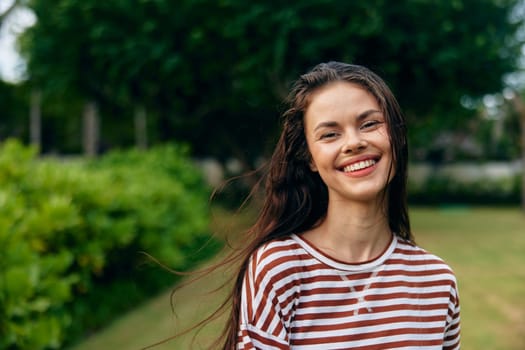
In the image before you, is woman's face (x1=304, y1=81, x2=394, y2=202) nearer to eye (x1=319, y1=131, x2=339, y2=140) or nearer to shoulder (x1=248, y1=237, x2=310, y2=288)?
eye (x1=319, y1=131, x2=339, y2=140)

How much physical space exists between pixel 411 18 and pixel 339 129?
938 centimetres

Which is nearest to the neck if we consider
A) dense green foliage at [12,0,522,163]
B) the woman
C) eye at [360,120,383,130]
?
the woman

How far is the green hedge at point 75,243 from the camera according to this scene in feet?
10.3

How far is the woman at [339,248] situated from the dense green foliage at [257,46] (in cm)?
779

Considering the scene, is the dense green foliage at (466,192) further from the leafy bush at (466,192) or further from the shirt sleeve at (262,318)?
the shirt sleeve at (262,318)

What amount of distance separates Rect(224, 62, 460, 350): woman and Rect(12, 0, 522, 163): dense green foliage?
7.79m

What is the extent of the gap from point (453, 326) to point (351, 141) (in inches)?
23.5

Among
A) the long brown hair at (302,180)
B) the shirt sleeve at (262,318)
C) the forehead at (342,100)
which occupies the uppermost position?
the forehead at (342,100)

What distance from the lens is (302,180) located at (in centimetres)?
173

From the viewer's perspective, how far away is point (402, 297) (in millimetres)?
1533

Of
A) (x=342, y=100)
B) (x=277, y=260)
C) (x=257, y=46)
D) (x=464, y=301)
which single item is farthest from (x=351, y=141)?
(x=257, y=46)

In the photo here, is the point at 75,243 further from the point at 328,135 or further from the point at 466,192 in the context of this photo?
the point at 466,192

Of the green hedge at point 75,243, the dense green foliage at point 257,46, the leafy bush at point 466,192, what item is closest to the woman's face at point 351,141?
the green hedge at point 75,243

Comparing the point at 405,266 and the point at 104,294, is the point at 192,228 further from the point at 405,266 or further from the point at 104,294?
the point at 405,266
